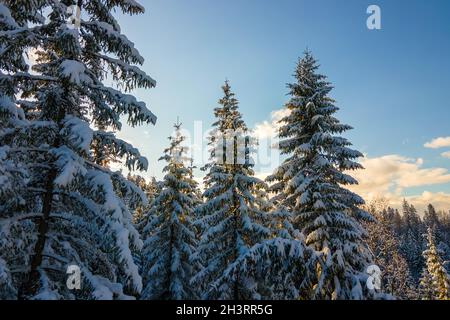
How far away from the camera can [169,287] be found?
21219mm

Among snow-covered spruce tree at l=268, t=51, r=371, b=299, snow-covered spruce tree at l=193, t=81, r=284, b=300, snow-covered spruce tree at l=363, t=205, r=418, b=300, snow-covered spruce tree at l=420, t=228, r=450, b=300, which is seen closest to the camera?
snow-covered spruce tree at l=268, t=51, r=371, b=299

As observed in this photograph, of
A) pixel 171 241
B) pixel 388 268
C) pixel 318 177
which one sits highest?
pixel 318 177

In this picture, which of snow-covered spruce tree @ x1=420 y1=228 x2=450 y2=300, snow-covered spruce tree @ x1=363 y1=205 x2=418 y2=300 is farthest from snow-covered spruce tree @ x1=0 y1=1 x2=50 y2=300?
snow-covered spruce tree @ x1=420 y1=228 x2=450 y2=300

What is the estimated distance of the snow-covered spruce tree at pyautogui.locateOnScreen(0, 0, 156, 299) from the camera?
6.12 m

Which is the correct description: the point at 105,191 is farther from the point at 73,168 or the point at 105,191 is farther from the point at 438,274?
the point at 438,274

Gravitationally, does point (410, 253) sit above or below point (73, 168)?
below

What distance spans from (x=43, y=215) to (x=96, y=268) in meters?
1.94

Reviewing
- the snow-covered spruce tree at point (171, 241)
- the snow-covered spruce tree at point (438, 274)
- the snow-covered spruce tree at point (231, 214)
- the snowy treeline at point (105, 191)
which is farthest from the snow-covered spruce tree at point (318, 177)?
the snow-covered spruce tree at point (438, 274)

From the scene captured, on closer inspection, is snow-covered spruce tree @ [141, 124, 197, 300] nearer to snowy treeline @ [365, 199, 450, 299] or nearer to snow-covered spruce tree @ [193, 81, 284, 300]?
snow-covered spruce tree @ [193, 81, 284, 300]

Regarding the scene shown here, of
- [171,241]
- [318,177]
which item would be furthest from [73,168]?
[171,241]

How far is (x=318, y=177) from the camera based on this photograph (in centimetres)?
1512

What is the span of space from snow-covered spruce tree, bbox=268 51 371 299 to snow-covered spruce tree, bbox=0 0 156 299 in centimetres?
874

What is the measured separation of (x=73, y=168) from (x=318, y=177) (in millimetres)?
11760
